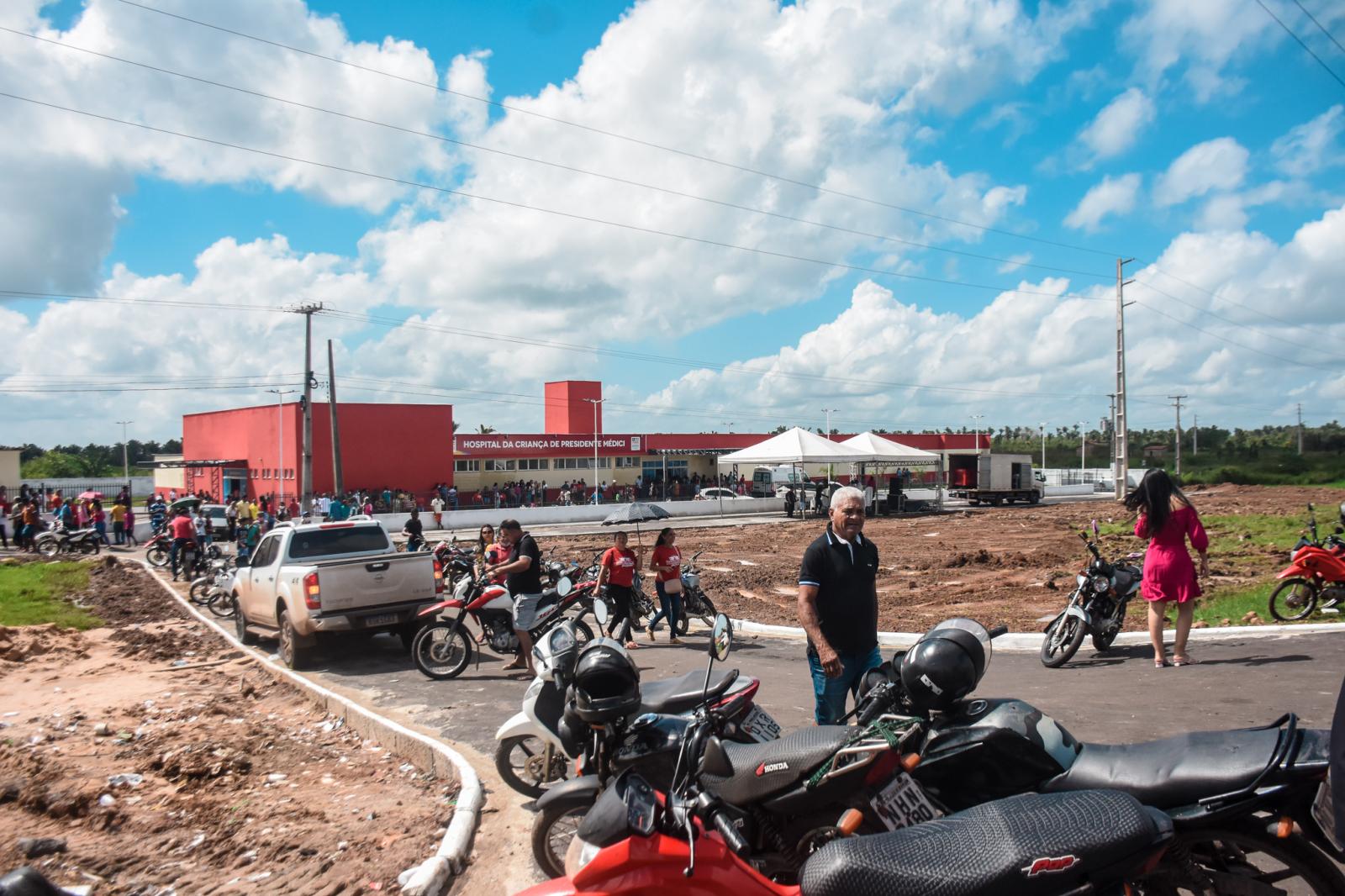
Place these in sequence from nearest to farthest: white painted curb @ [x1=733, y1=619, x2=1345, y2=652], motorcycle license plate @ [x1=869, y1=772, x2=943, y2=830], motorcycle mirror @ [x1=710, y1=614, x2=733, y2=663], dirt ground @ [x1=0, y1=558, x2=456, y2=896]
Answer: motorcycle license plate @ [x1=869, y1=772, x2=943, y2=830] → motorcycle mirror @ [x1=710, y1=614, x2=733, y2=663] → dirt ground @ [x1=0, y1=558, x2=456, y2=896] → white painted curb @ [x1=733, y1=619, x2=1345, y2=652]

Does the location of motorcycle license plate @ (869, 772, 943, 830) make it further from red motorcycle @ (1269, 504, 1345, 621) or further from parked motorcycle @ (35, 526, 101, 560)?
parked motorcycle @ (35, 526, 101, 560)

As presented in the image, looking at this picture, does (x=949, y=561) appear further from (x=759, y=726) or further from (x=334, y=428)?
(x=334, y=428)

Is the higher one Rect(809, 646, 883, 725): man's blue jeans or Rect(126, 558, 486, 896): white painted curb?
Rect(809, 646, 883, 725): man's blue jeans

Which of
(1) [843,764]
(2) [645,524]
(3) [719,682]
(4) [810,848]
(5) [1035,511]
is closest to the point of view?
(1) [843,764]

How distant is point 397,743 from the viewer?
273 inches

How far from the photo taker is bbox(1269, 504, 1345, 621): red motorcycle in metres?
9.76

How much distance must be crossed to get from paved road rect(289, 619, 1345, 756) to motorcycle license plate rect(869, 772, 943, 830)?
3.17 metres

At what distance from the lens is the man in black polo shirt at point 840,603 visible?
4.93 meters

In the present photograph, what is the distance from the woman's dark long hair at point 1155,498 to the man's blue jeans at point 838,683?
349cm

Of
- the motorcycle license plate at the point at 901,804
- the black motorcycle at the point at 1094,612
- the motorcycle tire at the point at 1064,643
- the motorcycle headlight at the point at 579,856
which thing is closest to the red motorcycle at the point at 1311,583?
the black motorcycle at the point at 1094,612

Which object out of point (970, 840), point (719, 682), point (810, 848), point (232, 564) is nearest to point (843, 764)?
point (810, 848)

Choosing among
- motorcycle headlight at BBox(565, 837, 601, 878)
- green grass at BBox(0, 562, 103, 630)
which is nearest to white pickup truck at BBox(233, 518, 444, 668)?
green grass at BBox(0, 562, 103, 630)

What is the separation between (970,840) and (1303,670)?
6.53 m

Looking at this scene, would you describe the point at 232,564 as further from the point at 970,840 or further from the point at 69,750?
the point at 970,840
